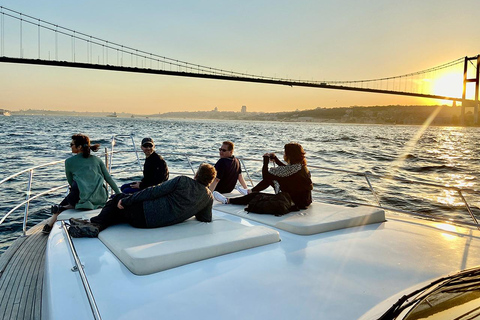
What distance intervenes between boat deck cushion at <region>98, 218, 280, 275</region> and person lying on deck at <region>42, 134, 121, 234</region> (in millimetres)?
971

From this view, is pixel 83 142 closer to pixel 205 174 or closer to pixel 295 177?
pixel 205 174

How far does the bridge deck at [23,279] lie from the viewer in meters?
2.29

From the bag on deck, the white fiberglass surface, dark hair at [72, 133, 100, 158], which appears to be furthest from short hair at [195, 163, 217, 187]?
dark hair at [72, 133, 100, 158]

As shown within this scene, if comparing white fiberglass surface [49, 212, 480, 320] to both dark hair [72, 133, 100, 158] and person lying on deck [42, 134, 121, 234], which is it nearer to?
person lying on deck [42, 134, 121, 234]

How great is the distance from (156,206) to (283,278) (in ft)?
3.76

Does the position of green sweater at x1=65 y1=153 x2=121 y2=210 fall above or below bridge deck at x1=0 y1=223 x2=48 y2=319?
above

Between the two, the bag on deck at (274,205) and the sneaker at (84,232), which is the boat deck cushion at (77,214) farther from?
the bag on deck at (274,205)

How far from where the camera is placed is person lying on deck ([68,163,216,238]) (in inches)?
115

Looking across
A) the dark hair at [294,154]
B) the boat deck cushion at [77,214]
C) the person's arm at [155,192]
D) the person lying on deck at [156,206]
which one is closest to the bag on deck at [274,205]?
the dark hair at [294,154]

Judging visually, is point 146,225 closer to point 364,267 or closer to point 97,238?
point 97,238

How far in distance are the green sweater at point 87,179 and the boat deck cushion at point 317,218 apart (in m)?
1.20

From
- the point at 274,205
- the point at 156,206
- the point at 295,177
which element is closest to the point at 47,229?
the point at 156,206

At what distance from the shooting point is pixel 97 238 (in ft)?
9.51

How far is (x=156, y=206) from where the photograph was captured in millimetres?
2928
